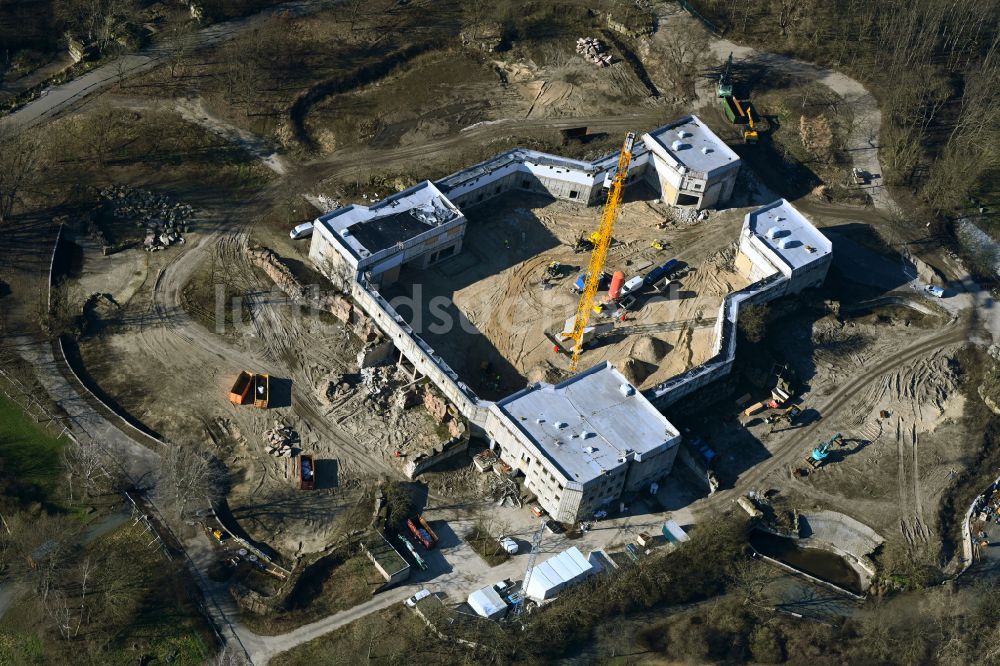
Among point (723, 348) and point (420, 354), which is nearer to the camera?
point (420, 354)

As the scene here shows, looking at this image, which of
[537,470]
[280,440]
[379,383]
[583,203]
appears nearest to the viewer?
[537,470]

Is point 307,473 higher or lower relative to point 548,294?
lower

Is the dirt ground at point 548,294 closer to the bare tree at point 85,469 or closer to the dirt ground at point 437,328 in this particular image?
the dirt ground at point 437,328

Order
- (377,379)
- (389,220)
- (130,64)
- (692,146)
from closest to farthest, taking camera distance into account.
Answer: (377,379)
(389,220)
(692,146)
(130,64)

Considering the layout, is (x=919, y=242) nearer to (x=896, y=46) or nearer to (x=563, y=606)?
(x=896, y=46)

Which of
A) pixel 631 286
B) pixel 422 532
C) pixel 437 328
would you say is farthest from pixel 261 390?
pixel 631 286

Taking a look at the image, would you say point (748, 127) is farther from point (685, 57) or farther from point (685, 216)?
point (685, 216)

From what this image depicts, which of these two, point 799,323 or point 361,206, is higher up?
point 361,206

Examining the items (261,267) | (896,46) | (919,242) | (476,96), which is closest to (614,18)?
(476,96)
